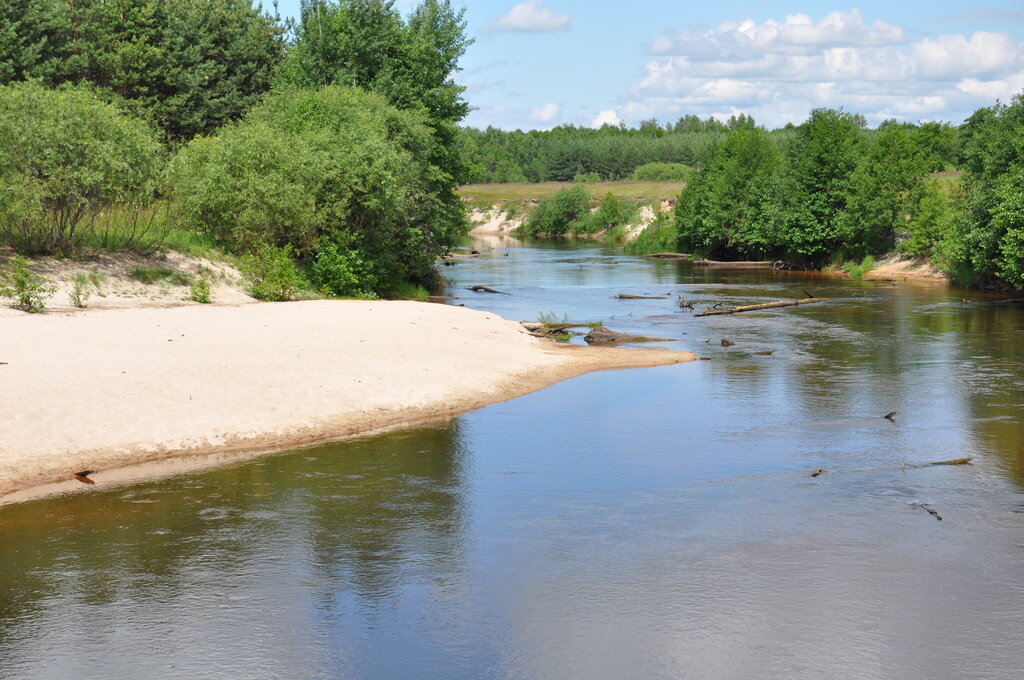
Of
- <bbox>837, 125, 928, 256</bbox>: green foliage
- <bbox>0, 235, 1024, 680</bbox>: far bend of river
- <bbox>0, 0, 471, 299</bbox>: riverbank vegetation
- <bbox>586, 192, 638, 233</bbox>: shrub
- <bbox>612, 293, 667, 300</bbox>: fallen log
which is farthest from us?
<bbox>586, 192, 638, 233</bbox>: shrub

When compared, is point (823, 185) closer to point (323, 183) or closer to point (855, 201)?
point (855, 201)

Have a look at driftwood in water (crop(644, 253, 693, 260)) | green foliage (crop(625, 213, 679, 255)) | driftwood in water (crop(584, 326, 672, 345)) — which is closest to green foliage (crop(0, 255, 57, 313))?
driftwood in water (crop(584, 326, 672, 345))

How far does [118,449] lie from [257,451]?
247 centimetres

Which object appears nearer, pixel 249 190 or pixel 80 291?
pixel 80 291

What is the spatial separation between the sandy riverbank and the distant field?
108m

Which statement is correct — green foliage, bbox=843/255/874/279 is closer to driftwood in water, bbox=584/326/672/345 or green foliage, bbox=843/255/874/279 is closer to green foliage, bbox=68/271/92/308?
driftwood in water, bbox=584/326/672/345

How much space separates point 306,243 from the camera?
134 ft

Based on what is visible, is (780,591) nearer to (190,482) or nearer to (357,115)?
(190,482)

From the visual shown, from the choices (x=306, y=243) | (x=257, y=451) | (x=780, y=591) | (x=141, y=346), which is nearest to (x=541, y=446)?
(x=257, y=451)

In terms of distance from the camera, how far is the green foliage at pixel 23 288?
88.9 ft

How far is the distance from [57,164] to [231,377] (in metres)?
14.3

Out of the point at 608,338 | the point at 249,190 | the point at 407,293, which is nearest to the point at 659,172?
the point at 407,293

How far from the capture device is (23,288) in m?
27.3

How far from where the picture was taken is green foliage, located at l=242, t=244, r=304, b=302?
3616 cm
